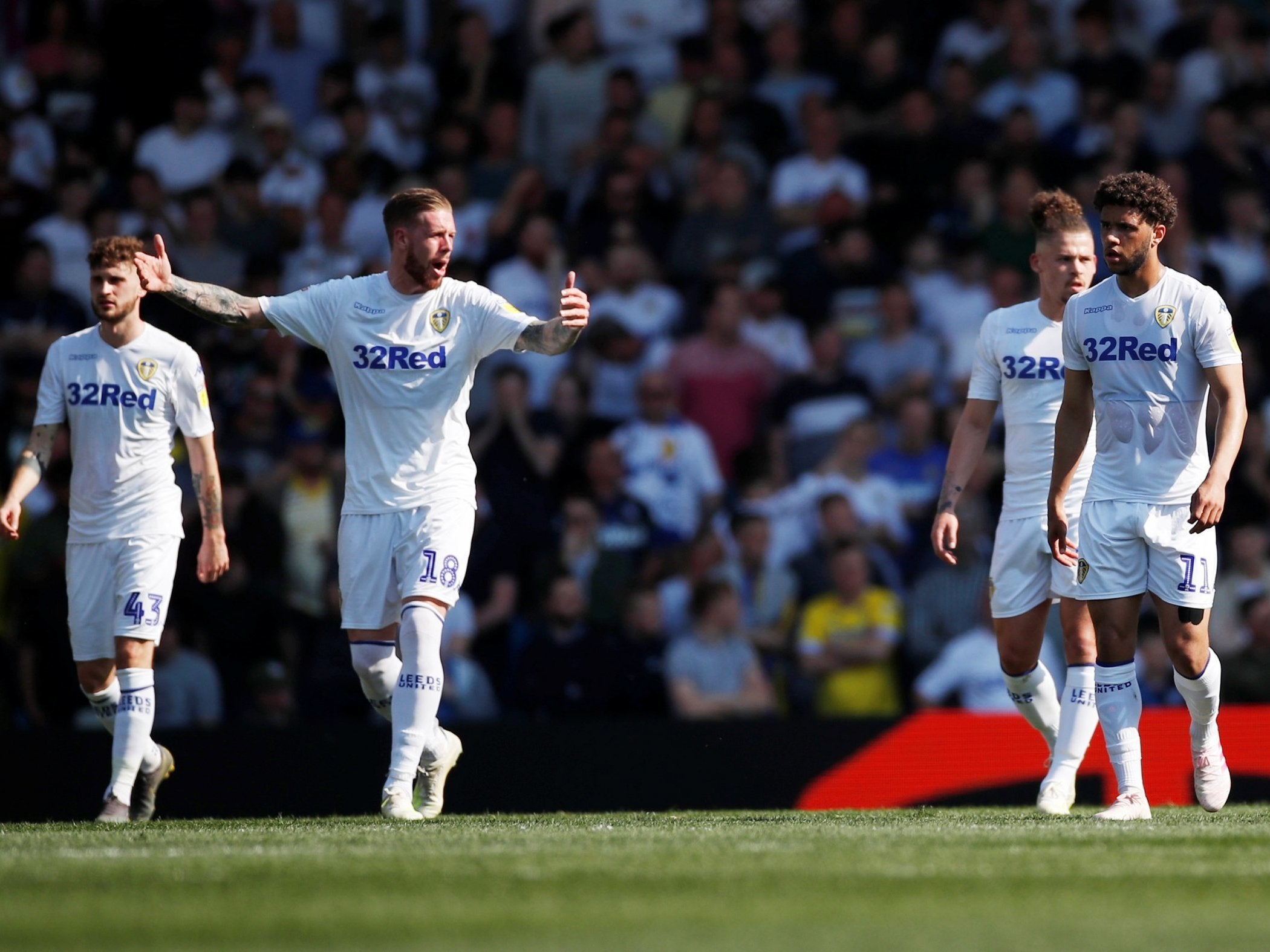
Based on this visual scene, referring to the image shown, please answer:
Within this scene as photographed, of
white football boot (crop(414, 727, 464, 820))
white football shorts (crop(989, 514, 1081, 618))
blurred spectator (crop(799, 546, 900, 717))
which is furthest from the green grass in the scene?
blurred spectator (crop(799, 546, 900, 717))

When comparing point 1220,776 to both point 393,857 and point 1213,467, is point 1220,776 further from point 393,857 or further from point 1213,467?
point 393,857

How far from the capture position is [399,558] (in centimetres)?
861

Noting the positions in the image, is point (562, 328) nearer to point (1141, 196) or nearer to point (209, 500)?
point (209, 500)

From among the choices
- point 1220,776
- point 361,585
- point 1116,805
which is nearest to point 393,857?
point 361,585

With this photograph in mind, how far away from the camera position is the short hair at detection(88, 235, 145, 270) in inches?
366

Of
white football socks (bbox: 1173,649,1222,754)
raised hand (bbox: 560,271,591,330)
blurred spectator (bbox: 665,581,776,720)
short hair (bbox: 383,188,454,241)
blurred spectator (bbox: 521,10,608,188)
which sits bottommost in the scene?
blurred spectator (bbox: 665,581,776,720)

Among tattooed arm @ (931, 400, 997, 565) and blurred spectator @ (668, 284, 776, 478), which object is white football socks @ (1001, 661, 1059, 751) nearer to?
tattooed arm @ (931, 400, 997, 565)

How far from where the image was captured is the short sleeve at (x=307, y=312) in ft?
28.6

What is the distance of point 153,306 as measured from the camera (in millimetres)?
14914

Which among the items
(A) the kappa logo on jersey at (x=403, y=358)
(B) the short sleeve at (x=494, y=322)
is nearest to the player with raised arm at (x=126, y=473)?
(A) the kappa logo on jersey at (x=403, y=358)

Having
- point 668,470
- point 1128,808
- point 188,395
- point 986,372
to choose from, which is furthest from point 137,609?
point 668,470

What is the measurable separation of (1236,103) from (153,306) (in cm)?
931

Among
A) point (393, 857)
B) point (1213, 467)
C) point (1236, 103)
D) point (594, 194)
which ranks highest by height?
point (1236, 103)

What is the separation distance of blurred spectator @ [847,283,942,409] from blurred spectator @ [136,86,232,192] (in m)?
5.78
